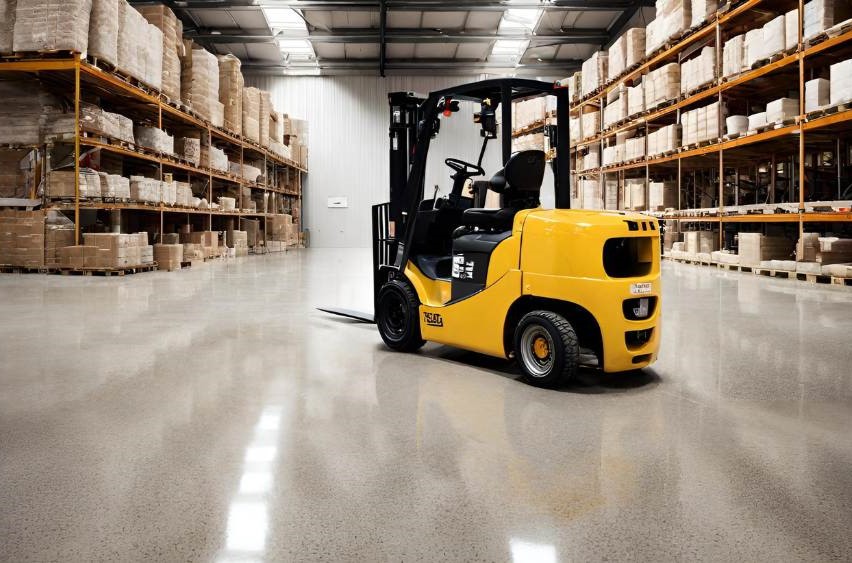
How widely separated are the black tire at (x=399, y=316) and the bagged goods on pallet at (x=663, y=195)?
10393 mm

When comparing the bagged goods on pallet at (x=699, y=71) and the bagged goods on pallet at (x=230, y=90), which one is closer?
the bagged goods on pallet at (x=699, y=71)

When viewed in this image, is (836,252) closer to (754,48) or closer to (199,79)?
(754,48)

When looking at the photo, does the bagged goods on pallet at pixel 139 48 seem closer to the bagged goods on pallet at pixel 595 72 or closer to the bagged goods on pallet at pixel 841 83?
the bagged goods on pallet at pixel 841 83

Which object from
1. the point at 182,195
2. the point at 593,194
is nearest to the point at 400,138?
the point at 182,195

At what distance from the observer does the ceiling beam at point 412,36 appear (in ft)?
65.9

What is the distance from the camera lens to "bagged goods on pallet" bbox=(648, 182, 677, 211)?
42.8ft

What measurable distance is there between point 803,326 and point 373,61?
817 inches

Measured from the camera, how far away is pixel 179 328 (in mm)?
4887

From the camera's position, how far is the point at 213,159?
1410 cm

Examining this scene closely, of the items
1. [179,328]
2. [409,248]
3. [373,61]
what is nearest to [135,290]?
[179,328]

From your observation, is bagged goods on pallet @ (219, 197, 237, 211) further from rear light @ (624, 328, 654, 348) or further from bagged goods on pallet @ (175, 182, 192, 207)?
rear light @ (624, 328, 654, 348)

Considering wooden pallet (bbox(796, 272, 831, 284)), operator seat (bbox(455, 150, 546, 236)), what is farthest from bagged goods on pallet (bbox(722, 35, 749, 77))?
operator seat (bbox(455, 150, 546, 236))

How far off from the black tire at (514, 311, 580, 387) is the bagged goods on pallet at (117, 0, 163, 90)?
893cm

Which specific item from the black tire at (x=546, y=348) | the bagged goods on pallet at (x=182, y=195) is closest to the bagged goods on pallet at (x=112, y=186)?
the bagged goods on pallet at (x=182, y=195)
